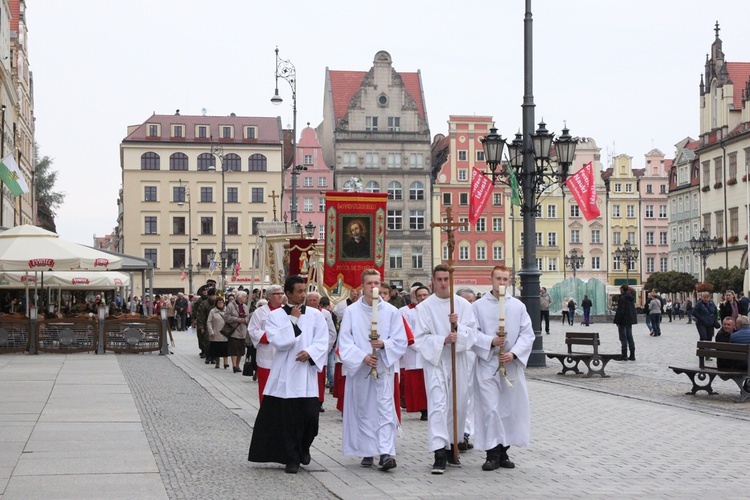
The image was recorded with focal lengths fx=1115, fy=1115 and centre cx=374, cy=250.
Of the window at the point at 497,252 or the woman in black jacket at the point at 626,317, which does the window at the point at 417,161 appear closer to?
the window at the point at 497,252

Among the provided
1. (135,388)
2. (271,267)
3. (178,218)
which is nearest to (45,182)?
(178,218)

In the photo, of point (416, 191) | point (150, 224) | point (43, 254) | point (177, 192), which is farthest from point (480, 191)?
point (150, 224)

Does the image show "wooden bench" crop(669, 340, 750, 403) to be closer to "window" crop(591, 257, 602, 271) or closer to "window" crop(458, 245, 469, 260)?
"window" crop(458, 245, 469, 260)

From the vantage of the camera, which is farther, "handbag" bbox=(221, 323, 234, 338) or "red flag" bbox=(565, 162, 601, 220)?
"red flag" bbox=(565, 162, 601, 220)

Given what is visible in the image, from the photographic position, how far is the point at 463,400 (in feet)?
34.2

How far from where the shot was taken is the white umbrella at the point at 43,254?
27594 millimetres

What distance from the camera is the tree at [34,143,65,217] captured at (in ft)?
310

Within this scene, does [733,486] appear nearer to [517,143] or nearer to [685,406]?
[685,406]

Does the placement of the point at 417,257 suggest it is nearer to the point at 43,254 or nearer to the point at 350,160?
the point at 350,160

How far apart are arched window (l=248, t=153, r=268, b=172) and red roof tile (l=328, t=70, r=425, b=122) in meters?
10.2

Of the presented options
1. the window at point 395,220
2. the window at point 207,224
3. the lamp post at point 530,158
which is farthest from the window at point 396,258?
the lamp post at point 530,158

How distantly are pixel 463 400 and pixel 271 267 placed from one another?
16690 millimetres

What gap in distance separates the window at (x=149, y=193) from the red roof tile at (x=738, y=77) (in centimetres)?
4846

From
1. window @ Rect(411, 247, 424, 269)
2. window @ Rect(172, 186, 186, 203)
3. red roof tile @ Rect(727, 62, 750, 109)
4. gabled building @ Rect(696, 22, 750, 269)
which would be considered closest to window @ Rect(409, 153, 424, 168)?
window @ Rect(411, 247, 424, 269)
